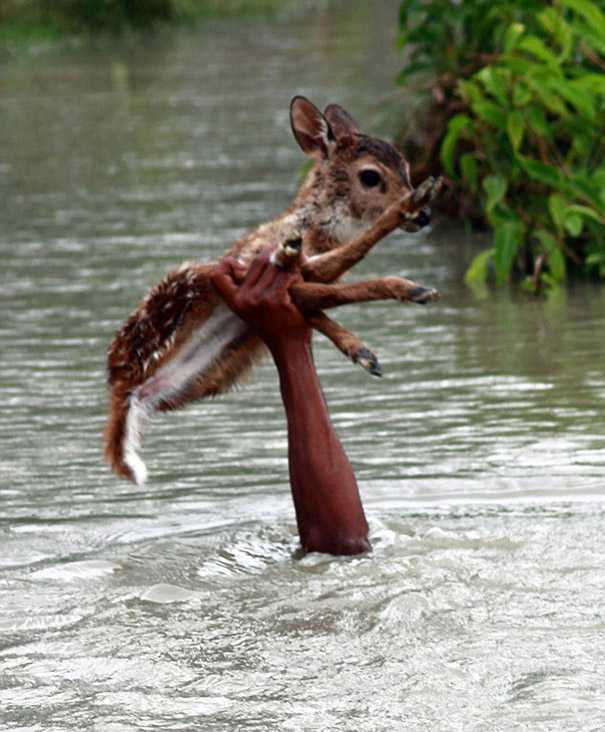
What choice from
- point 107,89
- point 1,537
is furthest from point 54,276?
point 107,89

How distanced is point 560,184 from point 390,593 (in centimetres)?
490

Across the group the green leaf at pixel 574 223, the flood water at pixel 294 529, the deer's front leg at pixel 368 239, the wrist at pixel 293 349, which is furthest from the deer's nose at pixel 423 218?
the green leaf at pixel 574 223

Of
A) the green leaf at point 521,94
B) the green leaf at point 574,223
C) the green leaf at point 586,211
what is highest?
the green leaf at point 521,94

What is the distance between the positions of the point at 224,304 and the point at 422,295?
98cm

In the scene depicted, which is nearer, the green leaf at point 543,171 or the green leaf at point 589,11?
the green leaf at point 589,11

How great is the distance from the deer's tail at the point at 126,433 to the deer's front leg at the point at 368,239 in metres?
0.78

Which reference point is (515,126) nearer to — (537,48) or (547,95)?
(547,95)

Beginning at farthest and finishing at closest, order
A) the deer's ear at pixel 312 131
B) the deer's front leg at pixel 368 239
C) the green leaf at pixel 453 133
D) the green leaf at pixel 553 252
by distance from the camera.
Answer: the green leaf at pixel 553 252 → the green leaf at pixel 453 133 → the deer's ear at pixel 312 131 → the deer's front leg at pixel 368 239

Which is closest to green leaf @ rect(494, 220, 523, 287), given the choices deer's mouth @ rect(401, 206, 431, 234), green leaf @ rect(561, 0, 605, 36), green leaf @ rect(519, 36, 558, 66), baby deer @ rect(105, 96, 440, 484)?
green leaf @ rect(519, 36, 558, 66)

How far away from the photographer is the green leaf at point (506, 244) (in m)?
9.88

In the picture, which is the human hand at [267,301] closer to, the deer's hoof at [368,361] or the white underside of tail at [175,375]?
the white underside of tail at [175,375]

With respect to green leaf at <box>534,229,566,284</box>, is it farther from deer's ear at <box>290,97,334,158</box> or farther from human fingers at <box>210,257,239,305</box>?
human fingers at <box>210,257,239,305</box>

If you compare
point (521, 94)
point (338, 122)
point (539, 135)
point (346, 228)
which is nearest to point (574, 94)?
point (521, 94)

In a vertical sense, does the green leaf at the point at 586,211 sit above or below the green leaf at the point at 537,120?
below
